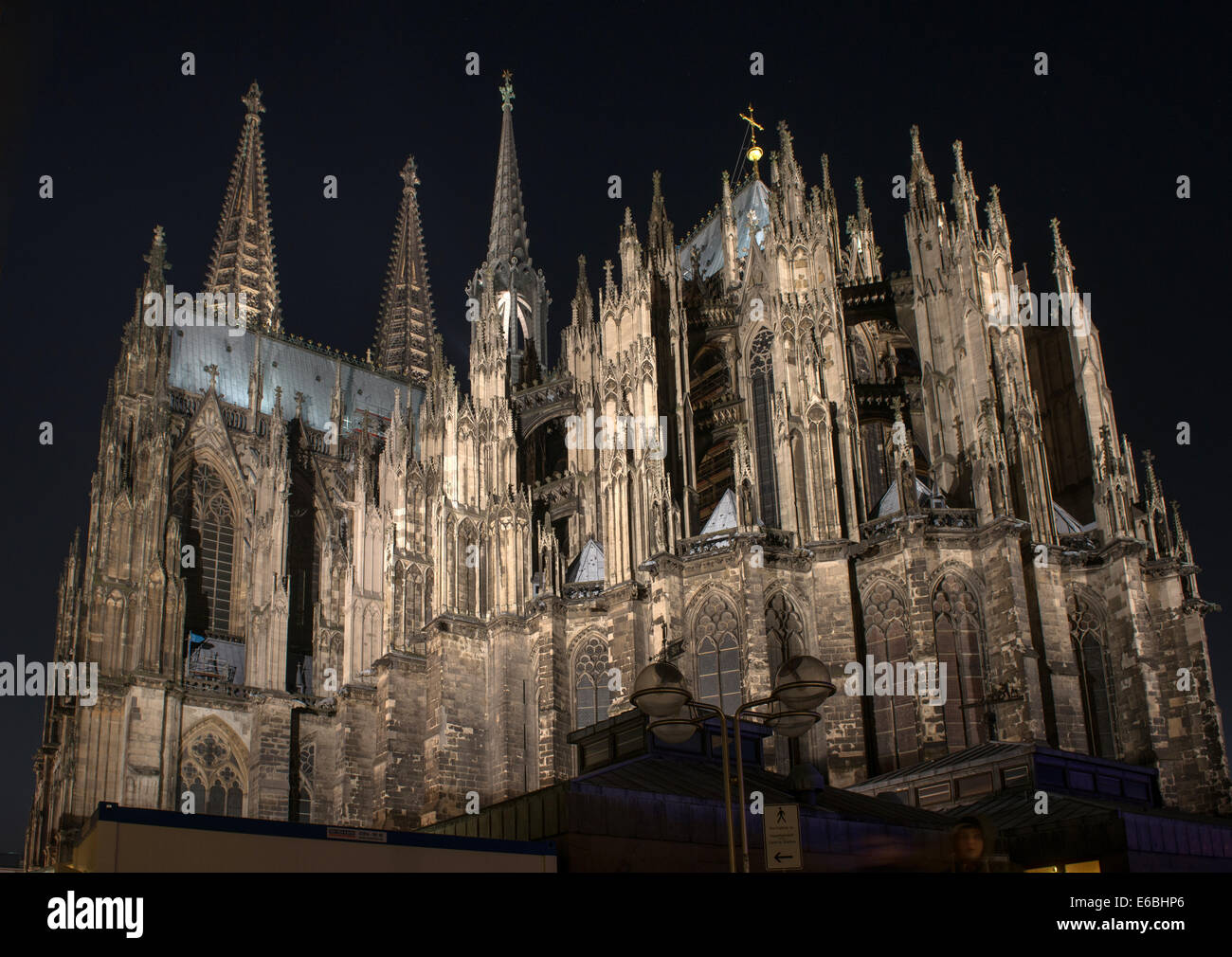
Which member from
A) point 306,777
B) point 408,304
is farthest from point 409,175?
point 306,777

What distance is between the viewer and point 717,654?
33.8m

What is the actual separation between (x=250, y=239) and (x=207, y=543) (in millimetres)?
24865

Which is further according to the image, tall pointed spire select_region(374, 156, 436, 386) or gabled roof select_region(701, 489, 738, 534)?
tall pointed spire select_region(374, 156, 436, 386)

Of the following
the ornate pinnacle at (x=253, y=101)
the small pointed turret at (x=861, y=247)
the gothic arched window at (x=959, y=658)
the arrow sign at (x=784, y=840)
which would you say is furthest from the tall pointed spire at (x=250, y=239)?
the arrow sign at (x=784, y=840)

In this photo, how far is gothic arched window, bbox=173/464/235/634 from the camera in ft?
168

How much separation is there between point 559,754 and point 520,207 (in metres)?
31.0

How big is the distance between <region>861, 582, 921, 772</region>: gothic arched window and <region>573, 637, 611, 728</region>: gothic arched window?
773 centimetres

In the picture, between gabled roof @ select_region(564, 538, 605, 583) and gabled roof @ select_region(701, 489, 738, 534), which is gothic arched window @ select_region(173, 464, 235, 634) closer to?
gabled roof @ select_region(564, 538, 605, 583)

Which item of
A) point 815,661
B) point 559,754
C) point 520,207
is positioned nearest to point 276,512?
point 520,207

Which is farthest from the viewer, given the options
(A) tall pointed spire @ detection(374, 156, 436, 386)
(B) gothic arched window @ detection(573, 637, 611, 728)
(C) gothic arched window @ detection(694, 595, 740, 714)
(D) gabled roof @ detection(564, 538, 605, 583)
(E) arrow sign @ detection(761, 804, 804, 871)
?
(A) tall pointed spire @ detection(374, 156, 436, 386)

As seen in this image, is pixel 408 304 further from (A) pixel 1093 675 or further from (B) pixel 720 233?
(A) pixel 1093 675

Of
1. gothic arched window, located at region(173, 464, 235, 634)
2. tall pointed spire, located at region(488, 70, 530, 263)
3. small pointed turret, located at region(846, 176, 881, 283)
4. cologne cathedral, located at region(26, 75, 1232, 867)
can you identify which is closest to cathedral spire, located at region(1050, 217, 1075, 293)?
cologne cathedral, located at region(26, 75, 1232, 867)

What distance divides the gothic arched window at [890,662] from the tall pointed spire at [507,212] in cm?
2845

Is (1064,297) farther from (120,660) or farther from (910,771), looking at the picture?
(120,660)
